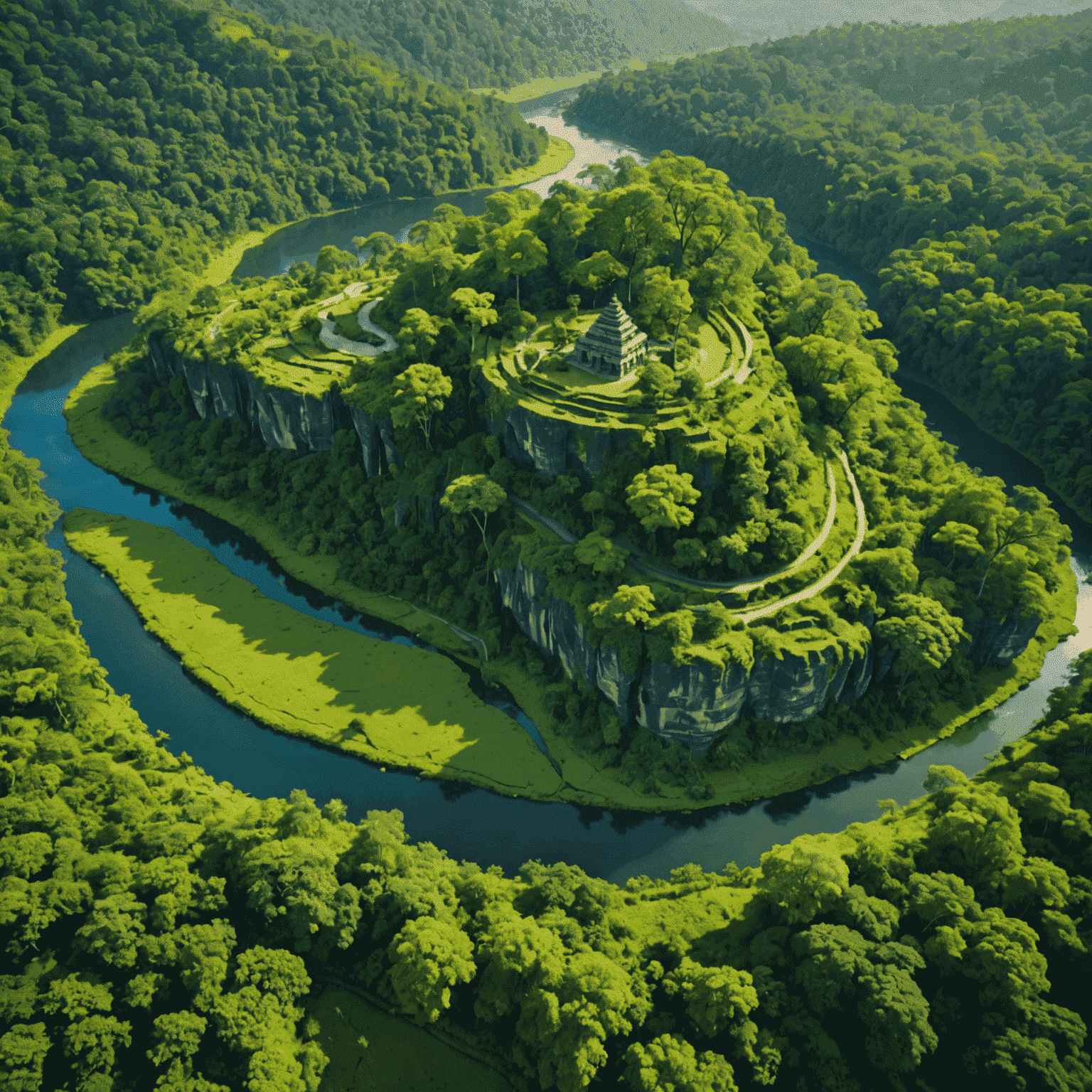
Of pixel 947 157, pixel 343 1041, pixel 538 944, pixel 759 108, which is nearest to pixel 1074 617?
pixel 538 944

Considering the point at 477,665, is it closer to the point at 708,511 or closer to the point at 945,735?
the point at 708,511

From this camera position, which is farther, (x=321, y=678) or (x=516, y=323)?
(x=516, y=323)

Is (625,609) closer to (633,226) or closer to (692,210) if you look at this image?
(633,226)

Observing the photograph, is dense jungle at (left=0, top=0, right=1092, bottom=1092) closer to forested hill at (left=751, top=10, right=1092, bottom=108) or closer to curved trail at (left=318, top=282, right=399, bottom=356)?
curved trail at (left=318, top=282, right=399, bottom=356)

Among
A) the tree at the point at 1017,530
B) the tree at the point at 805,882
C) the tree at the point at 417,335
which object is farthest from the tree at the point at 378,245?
the tree at the point at 805,882

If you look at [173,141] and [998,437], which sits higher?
[173,141]

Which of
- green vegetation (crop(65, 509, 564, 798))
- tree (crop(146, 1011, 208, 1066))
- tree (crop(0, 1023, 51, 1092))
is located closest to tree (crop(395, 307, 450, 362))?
green vegetation (crop(65, 509, 564, 798))

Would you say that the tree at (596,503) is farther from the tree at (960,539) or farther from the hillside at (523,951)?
the tree at (960,539)

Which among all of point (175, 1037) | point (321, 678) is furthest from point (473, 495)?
point (175, 1037)
